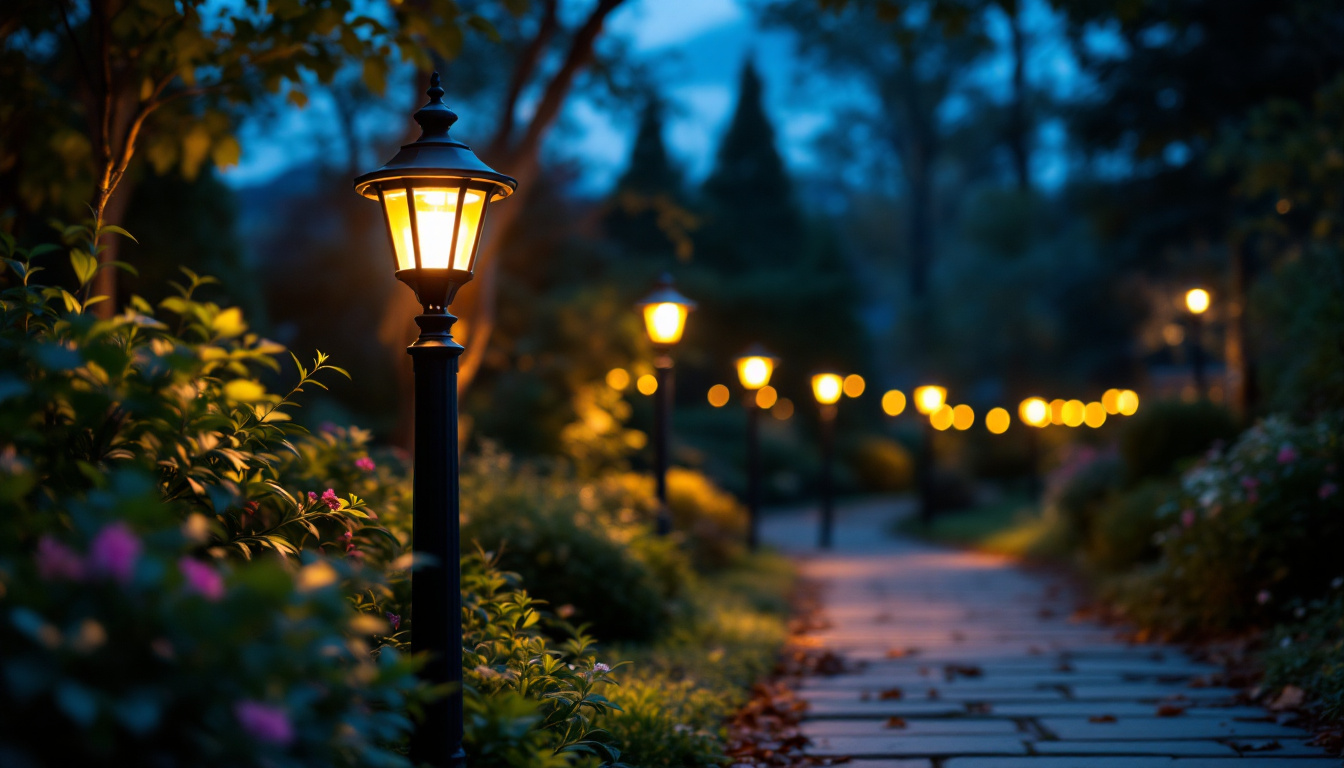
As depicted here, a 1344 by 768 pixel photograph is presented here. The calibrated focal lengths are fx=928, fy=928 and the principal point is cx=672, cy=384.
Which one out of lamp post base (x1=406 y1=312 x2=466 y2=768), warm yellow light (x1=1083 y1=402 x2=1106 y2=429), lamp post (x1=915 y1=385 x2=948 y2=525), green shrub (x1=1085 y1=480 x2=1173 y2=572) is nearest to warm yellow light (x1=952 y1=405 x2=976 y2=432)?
warm yellow light (x1=1083 y1=402 x2=1106 y2=429)

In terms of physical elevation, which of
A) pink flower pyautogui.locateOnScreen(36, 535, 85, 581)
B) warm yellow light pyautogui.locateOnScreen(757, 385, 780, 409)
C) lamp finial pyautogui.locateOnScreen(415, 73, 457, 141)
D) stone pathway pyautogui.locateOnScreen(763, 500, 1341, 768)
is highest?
warm yellow light pyautogui.locateOnScreen(757, 385, 780, 409)

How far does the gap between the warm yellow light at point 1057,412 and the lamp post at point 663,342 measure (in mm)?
21581

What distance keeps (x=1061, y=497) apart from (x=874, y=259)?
3408 cm

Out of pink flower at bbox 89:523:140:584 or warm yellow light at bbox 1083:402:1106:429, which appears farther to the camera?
warm yellow light at bbox 1083:402:1106:429

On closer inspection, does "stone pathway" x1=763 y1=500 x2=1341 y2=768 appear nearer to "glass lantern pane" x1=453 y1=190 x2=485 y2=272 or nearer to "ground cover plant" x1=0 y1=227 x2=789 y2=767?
"ground cover plant" x1=0 y1=227 x2=789 y2=767

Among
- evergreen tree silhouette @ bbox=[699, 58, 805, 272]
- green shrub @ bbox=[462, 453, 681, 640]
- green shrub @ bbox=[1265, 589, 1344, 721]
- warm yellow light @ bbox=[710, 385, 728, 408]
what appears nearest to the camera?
green shrub @ bbox=[1265, 589, 1344, 721]

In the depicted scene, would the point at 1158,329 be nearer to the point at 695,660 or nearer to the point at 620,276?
the point at 620,276

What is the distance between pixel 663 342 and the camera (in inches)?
299

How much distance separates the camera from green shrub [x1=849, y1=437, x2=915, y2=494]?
106 ft

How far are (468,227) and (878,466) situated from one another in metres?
30.5

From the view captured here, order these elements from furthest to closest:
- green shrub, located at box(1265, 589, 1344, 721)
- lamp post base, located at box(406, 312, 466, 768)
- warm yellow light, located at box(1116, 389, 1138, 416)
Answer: warm yellow light, located at box(1116, 389, 1138, 416) → green shrub, located at box(1265, 589, 1344, 721) → lamp post base, located at box(406, 312, 466, 768)

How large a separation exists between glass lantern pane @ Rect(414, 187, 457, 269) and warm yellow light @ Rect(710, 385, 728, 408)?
28.5 m

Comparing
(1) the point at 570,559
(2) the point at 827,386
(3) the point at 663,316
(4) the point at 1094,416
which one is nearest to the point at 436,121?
(1) the point at 570,559

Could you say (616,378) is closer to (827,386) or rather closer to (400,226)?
(827,386)
